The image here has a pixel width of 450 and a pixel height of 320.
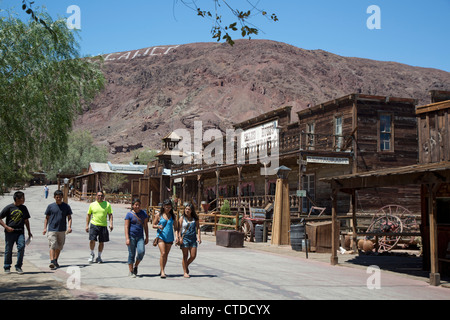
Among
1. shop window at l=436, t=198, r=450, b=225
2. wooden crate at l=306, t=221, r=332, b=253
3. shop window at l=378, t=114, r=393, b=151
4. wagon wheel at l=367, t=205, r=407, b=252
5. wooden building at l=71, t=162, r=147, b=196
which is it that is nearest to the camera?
shop window at l=436, t=198, r=450, b=225

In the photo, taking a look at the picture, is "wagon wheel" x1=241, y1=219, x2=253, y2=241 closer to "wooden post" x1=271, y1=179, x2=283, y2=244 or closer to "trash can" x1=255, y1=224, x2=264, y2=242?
"trash can" x1=255, y1=224, x2=264, y2=242

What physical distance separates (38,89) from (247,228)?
12.3 metres

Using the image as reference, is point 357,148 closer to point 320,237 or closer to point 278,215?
point 278,215

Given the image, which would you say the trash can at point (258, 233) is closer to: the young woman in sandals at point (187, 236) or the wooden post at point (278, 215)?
the wooden post at point (278, 215)

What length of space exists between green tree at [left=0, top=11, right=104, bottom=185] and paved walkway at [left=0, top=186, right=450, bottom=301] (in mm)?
2971

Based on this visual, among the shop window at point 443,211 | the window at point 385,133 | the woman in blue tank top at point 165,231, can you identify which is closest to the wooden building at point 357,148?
the window at point 385,133

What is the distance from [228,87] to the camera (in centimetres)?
15050

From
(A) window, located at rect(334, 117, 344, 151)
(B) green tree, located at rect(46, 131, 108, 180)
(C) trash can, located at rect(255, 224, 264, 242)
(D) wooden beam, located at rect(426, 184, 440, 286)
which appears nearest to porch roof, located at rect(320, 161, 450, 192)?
(D) wooden beam, located at rect(426, 184, 440, 286)

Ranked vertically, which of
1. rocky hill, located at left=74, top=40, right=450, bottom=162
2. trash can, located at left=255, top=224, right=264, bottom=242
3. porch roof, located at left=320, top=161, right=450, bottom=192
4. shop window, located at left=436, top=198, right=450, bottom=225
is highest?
rocky hill, located at left=74, top=40, right=450, bottom=162

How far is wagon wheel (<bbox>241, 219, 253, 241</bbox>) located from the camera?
21.5m

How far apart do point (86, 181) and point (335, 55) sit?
482 ft

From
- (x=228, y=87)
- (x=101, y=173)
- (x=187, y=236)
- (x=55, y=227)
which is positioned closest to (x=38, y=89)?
(x=55, y=227)

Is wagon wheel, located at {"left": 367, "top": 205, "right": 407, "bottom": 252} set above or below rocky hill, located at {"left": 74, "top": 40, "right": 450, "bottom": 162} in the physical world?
below
